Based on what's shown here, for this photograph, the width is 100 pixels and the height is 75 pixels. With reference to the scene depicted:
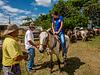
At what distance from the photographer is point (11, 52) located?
212 inches

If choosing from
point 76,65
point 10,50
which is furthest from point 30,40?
point 10,50

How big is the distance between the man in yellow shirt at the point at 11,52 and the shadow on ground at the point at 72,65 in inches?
223

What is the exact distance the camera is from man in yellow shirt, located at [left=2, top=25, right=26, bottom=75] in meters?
5.39

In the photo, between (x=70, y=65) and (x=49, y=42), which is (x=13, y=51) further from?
(x=70, y=65)

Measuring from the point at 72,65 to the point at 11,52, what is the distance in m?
7.03

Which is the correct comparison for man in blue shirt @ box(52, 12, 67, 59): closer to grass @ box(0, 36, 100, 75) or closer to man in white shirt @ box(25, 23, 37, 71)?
grass @ box(0, 36, 100, 75)

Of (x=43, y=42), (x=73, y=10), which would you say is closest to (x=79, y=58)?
(x=43, y=42)

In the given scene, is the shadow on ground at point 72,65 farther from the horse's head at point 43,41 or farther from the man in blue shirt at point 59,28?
the horse's head at point 43,41

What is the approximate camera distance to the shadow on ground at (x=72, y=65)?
11.2 m

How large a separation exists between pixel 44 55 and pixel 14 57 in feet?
28.7

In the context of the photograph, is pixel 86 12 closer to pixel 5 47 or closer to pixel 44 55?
pixel 44 55

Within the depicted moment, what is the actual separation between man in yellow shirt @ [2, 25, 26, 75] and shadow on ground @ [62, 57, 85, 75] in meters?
5.65

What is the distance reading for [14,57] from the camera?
5.39 meters

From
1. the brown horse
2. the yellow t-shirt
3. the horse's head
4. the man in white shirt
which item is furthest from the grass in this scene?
the yellow t-shirt
